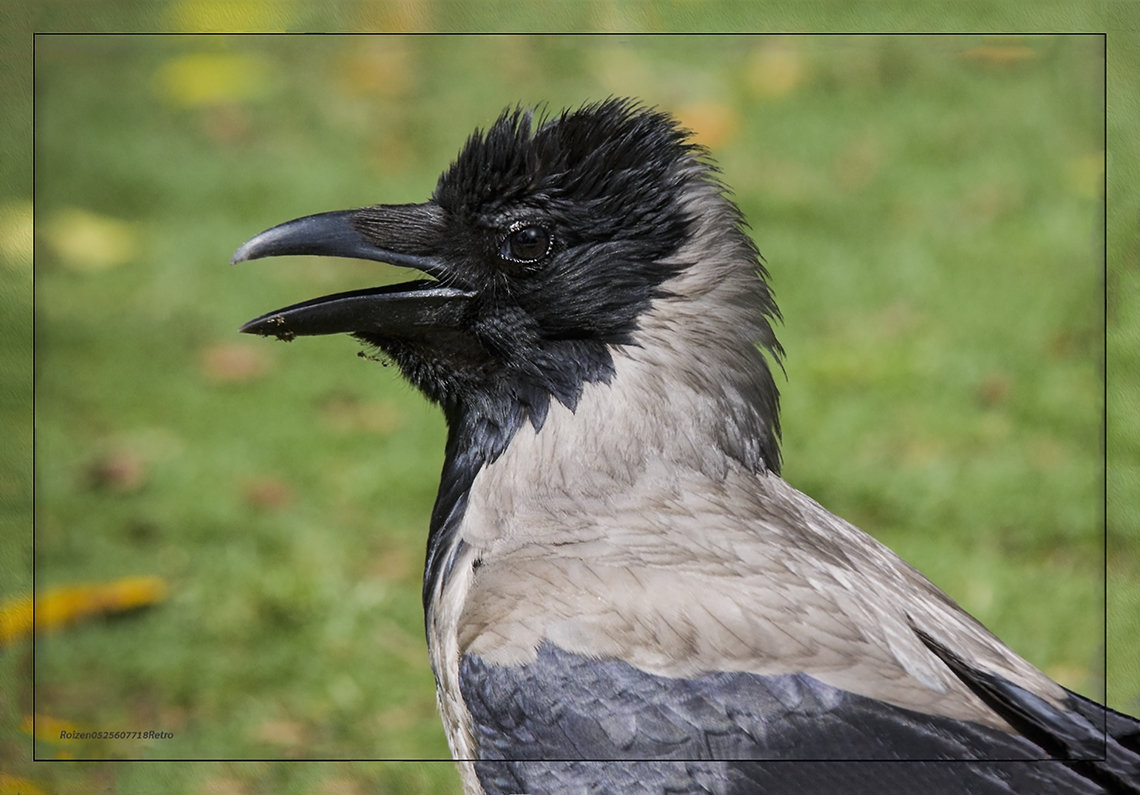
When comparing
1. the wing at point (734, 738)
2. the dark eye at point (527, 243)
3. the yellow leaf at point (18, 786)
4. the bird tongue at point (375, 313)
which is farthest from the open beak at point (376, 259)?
the yellow leaf at point (18, 786)

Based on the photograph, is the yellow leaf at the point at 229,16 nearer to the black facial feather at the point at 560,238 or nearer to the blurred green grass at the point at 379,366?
the blurred green grass at the point at 379,366

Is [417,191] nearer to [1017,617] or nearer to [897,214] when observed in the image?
[897,214]

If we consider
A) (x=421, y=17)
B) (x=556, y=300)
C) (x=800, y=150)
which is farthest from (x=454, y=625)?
(x=800, y=150)

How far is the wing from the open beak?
1.09 m

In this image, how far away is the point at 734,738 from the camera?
3393 mm

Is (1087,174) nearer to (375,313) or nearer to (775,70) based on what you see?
(775,70)

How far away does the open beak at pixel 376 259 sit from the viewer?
13.1 ft

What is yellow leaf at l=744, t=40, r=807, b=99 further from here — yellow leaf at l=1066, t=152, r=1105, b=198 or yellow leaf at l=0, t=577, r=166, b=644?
yellow leaf at l=0, t=577, r=166, b=644

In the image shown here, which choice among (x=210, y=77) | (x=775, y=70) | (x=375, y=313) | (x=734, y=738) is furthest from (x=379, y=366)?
(x=734, y=738)

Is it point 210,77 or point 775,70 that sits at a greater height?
point 775,70

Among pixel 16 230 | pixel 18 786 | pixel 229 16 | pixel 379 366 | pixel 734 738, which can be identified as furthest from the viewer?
pixel 379 366

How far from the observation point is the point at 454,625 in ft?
12.5

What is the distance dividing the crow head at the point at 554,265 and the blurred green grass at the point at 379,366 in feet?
2.19

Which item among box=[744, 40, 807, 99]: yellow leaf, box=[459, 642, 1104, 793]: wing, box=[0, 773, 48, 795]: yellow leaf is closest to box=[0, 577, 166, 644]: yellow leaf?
box=[0, 773, 48, 795]: yellow leaf
